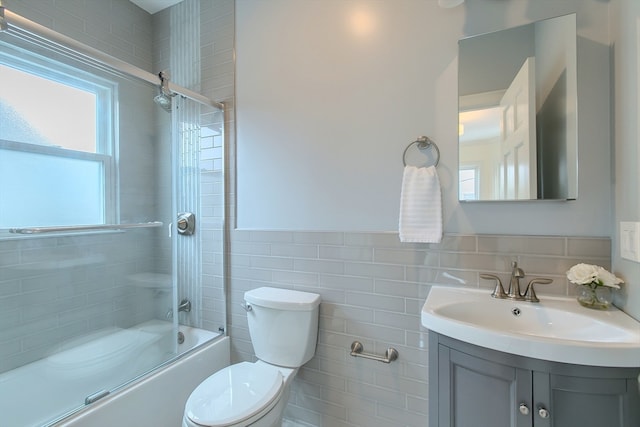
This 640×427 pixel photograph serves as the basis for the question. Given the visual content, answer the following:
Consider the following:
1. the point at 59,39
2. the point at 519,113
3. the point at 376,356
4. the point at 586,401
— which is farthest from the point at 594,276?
the point at 59,39

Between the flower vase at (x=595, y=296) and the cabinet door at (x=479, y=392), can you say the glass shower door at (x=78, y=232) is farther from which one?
the flower vase at (x=595, y=296)

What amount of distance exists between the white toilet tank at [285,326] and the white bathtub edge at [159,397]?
0.40 m

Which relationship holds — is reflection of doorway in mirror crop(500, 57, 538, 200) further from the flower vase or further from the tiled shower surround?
the flower vase

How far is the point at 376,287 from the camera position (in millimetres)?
1425

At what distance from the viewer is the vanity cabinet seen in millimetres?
749

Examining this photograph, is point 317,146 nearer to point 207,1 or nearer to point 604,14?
point 604,14

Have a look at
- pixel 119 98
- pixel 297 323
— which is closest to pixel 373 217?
pixel 297 323

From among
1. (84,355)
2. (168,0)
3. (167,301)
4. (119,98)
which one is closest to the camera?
(84,355)

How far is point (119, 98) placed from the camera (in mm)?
1740

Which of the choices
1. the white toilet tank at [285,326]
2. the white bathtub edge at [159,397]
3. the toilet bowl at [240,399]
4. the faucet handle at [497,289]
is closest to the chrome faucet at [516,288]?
the faucet handle at [497,289]

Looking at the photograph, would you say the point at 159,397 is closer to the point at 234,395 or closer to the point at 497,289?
the point at 234,395

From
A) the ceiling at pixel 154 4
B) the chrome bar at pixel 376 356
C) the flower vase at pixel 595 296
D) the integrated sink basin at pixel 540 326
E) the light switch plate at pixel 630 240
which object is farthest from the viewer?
the ceiling at pixel 154 4

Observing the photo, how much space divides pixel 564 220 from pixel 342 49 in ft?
4.19

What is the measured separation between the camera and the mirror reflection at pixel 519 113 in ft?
3.65
